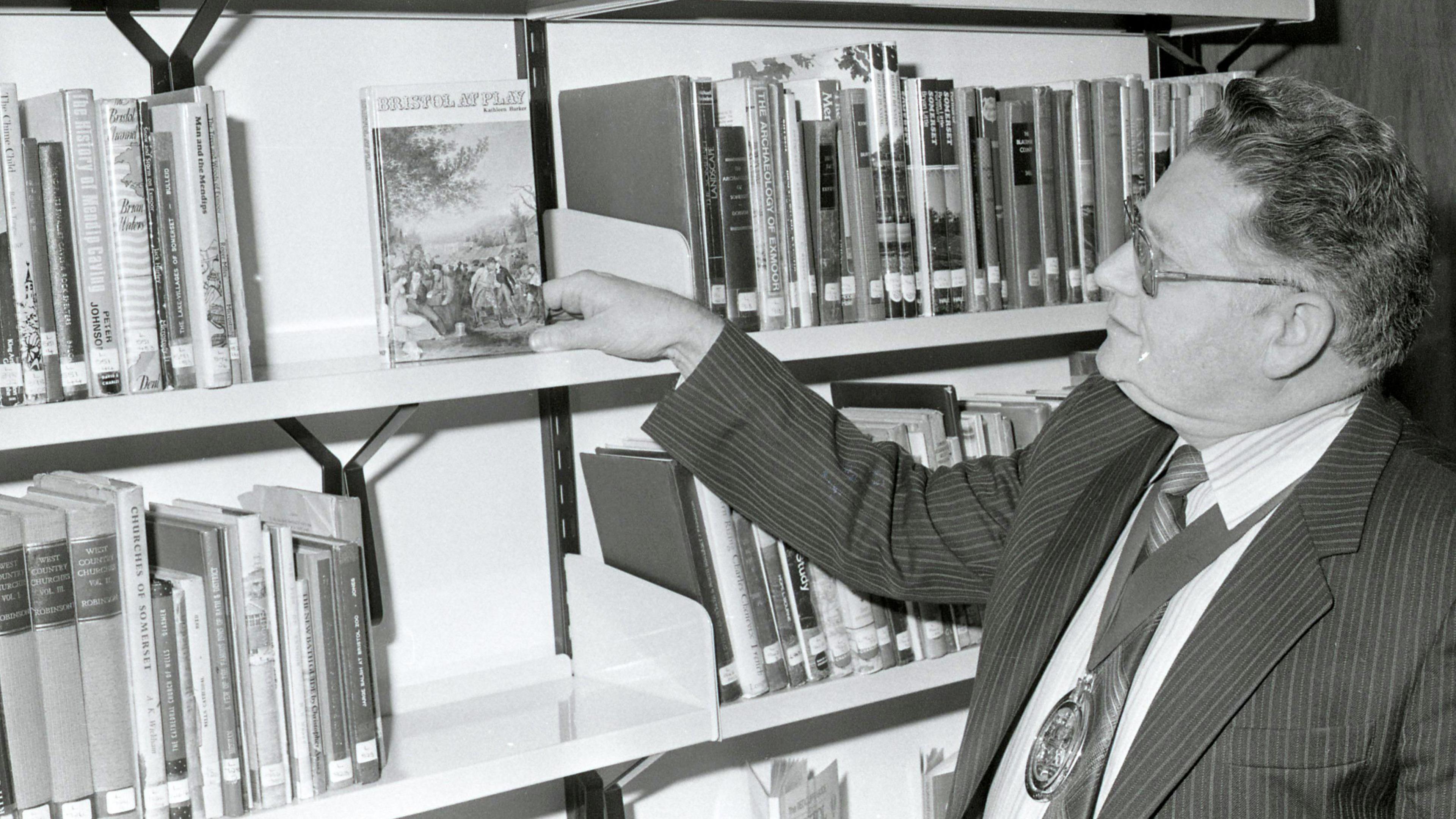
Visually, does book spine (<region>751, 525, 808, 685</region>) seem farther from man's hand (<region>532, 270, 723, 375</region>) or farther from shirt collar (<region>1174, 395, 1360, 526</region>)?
shirt collar (<region>1174, 395, 1360, 526</region>)

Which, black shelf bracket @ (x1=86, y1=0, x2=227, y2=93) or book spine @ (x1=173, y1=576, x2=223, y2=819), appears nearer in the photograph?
book spine @ (x1=173, y1=576, x2=223, y2=819)

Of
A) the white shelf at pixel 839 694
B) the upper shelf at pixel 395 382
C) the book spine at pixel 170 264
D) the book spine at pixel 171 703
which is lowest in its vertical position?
the white shelf at pixel 839 694

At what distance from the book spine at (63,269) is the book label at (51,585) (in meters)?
0.13

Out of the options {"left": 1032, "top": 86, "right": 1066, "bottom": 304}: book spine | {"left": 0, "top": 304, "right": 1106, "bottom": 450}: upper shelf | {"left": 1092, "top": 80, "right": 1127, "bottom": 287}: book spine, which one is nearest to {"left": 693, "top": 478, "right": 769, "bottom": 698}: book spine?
{"left": 0, "top": 304, "right": 1106, "bottom": 450}: upper shelf

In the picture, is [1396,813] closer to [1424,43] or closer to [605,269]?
[605,269]

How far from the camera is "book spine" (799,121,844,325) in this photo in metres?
1.49

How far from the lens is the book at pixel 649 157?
1.41 meters

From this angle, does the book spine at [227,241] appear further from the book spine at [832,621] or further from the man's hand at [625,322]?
the book spine at [832,621]

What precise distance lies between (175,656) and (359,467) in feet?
1.22

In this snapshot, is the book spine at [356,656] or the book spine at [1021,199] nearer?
the book spine at [356,656]

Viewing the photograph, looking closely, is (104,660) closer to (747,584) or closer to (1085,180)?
(747,584)

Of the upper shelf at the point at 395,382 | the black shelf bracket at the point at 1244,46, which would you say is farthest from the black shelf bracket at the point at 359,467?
the black shelf bracket at the point at 1244,46

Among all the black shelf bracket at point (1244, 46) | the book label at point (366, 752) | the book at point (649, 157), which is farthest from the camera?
the black shelf bracket at point (1244, 46)

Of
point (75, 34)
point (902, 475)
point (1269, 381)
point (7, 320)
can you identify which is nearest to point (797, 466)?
point (902, 475)
